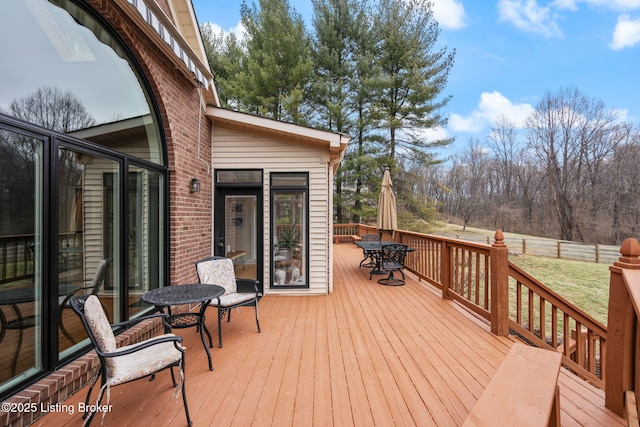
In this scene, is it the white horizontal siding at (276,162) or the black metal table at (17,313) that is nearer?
the black metal table at (17,313)

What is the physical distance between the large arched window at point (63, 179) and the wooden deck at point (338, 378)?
0.71 metres

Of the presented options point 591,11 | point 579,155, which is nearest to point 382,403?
point 579,155

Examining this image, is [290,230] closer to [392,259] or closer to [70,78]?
[392,259]

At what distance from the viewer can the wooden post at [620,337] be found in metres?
1.99

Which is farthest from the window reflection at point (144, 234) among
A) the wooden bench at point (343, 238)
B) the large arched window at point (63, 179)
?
the wooden bench at point (343, 238)

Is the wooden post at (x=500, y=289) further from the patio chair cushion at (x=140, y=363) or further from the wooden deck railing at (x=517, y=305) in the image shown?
the patio chair cushion at (x=140, y=363)

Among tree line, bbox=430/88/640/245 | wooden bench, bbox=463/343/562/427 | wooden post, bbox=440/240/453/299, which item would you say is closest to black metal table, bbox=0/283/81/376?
wooden bench, bbox=463/343/562/427

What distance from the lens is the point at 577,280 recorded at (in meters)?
10.5

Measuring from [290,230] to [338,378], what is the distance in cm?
303

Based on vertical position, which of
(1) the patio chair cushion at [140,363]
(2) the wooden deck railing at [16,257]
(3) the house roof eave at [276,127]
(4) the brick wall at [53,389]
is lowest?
(4) the brick wall at [53,389]

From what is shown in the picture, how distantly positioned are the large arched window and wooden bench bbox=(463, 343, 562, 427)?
287cm

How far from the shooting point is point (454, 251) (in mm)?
4953

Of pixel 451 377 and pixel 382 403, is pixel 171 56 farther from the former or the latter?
pixel 451 377

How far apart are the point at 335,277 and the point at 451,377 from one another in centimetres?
405
